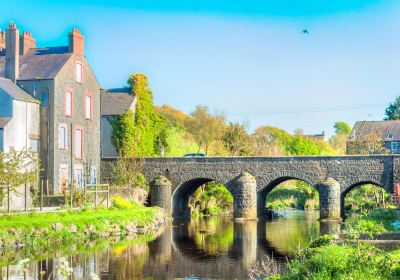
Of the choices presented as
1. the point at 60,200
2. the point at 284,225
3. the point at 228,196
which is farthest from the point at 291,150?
the point at 60,200

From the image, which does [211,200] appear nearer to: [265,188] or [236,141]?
[265,188]

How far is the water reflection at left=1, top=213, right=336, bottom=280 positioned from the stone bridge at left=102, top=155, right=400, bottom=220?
3.84 metres

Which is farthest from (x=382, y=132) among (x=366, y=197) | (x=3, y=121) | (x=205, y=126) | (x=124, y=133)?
(x=3, y=121)

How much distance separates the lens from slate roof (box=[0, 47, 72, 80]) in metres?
43.6

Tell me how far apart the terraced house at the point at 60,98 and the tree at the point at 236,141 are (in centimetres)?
1806

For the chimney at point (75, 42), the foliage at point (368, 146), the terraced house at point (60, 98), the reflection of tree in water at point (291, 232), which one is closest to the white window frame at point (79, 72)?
the terraced house at point (60, 98)

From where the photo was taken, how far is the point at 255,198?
47719 mm

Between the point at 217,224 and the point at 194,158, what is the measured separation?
6140 millimetres

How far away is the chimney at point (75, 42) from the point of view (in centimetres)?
4531

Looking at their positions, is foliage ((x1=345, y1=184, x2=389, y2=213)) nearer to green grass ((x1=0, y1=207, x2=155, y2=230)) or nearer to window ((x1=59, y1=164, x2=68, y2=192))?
green grass ((x1=0, y1=207, x2=155, y2=230))

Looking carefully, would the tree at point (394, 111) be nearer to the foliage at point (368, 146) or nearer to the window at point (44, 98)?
the foliage at point (368, 146)

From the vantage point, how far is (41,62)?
147 feet

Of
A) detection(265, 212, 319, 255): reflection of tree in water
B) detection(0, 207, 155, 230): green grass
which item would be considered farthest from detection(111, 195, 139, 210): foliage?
detection(265, 212, 319, 255): reflection of tree in water

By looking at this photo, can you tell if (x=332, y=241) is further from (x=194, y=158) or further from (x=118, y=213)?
(x=194, y=158)
